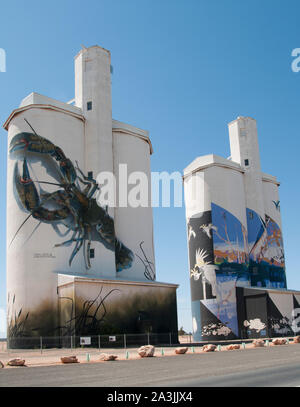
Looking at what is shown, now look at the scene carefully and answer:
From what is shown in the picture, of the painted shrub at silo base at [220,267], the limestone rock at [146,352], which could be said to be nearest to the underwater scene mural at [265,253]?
the painted shrub at silo base at [220,267]

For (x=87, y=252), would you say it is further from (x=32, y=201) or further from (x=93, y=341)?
(x=93, y=341)

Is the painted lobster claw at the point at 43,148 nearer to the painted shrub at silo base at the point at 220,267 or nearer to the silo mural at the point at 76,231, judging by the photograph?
the silo mural at the point at 76,231

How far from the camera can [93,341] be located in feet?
127

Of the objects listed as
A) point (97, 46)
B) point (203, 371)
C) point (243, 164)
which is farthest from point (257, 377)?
point (243, 164)

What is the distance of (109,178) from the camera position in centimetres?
4900

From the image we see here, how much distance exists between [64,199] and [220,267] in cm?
2401

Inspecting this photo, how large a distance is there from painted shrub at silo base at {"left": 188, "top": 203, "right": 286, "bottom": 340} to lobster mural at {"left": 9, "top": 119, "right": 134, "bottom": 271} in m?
17.2

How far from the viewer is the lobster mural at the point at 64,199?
145 feet

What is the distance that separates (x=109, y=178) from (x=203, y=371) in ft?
110

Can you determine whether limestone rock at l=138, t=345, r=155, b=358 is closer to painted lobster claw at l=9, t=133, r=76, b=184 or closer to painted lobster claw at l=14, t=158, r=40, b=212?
painted lobster claw at l=14, t=158, r=40, b=212

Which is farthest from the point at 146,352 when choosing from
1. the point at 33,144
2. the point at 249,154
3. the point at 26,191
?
the point at 249,154

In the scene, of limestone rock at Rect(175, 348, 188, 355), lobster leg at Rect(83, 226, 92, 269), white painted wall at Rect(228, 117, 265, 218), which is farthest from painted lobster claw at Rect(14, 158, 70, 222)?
white painted wall at Rect(228, 117, 265, 218)
